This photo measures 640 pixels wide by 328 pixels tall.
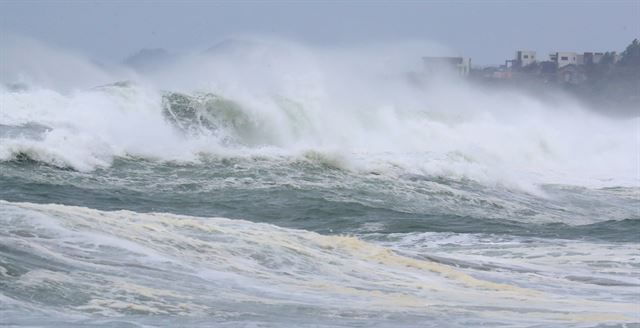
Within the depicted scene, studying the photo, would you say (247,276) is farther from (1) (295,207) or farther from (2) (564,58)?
(2) (564,58)

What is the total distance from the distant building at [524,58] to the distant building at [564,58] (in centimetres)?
174

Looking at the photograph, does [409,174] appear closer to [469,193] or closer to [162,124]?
[469,193]

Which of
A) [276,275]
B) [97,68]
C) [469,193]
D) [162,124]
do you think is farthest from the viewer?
[97,68]

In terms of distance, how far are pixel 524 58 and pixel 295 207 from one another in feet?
289

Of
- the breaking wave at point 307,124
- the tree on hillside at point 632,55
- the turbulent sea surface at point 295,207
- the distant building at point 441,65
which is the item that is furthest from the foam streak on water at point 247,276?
the tree on hillside at point 632,55

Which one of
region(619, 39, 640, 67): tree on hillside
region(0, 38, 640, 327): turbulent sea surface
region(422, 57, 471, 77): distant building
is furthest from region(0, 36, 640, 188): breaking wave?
region(619, 39, 640, 67): tree on hillside

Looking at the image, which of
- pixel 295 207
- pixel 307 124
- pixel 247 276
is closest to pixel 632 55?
pixel 307 124

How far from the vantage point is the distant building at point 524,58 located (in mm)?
99438

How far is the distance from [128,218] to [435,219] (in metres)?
6.72

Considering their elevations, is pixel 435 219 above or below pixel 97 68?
below

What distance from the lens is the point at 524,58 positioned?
105 metres

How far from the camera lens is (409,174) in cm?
2609

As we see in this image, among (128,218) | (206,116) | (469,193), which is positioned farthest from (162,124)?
(128,218)

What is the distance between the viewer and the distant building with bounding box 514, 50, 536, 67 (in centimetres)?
9944
